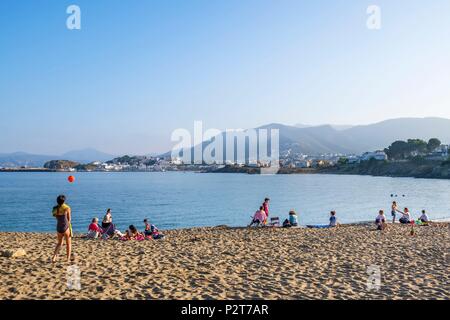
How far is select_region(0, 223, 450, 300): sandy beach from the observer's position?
7500 mm

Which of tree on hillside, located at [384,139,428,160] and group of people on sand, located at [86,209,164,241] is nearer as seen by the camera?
group of people on sand, located at [86,209,164,241]

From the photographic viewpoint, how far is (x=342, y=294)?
7.54 metres

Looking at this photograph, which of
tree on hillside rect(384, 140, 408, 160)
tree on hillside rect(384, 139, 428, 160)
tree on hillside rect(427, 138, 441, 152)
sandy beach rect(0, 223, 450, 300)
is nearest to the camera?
sandy beach rect(0, 223, 450, 300)

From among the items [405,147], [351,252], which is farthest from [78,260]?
[405,147]

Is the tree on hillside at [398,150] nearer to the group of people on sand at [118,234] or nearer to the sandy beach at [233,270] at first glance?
the sandy beach at [233,270]

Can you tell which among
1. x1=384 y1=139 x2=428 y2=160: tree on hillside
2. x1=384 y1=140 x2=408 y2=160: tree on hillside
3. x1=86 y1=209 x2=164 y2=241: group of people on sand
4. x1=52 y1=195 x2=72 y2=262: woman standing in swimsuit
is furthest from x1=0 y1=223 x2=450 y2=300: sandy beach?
x1=384 y1=140 x2=408 y2=160: tree on hillside

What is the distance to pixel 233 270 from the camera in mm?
9453

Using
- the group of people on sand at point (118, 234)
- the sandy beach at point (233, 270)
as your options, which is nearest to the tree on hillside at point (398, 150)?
the sandy beach at point (233, 270)

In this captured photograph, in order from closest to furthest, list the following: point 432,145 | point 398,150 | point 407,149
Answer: point 432,145 < point 407,149 < point 398,150

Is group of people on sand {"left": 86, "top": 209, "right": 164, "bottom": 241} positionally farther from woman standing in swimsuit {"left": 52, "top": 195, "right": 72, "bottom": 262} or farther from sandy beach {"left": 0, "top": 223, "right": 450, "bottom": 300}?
woman standing in swimsuit {"left": 52, "top": 195, "right": 72, "bottom": 262}

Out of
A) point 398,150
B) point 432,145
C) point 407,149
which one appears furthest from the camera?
point 398,150

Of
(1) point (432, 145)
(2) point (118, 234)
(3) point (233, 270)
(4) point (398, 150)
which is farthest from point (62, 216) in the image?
(4) point (398, 150)

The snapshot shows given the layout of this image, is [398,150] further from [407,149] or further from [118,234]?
[118,234]
